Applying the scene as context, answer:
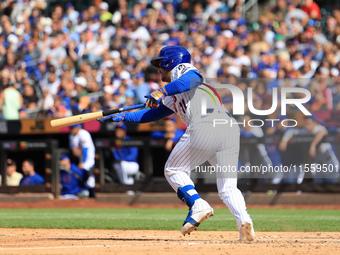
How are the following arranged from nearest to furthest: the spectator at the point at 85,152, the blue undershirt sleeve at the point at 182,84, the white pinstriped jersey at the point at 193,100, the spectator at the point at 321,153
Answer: the blue undershirt sleeve at the point at 182,84
the white pinstriped jersey at the point at 193,100
the spectator at the point at 321,153
the spectator at the point at 85,152

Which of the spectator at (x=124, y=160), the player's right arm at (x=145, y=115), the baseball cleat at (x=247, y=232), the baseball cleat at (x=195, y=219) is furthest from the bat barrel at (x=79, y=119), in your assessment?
the spectator at (x=124, y=160)

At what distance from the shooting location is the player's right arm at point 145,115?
679 cm

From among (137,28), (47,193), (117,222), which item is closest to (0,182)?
(47,193)

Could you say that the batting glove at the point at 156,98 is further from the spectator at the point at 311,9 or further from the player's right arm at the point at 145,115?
the spectator at the point at 311,9

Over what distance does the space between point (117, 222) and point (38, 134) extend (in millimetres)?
4710

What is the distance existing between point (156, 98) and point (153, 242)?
1450mm

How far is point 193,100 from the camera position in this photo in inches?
249

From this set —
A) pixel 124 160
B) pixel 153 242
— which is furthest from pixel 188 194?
pixel 124 160

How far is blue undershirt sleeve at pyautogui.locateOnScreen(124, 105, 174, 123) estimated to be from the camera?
22.3 feet

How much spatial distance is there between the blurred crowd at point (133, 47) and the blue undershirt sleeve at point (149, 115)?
5.20 metres

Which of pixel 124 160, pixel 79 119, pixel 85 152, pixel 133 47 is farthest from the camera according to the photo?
pixel 133 47

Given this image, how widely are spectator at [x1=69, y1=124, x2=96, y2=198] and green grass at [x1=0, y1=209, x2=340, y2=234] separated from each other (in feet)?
3.68

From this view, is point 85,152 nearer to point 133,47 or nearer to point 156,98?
point 133,47

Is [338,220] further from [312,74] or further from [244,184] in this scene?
[312,74]
